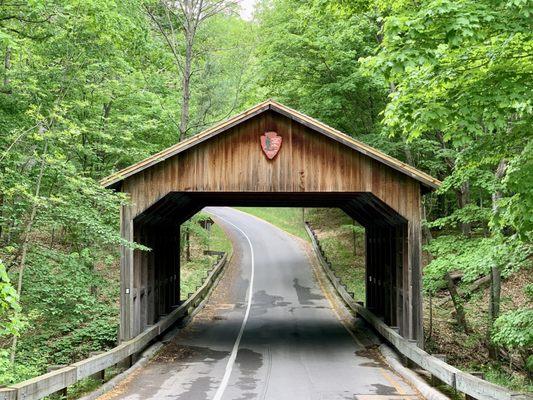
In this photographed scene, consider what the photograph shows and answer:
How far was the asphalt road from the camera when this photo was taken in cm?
956

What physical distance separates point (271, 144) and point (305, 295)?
13.0 m

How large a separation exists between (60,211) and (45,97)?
110 inches

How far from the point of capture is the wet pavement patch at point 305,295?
2318 cm

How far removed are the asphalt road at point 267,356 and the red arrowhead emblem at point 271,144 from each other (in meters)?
4.94

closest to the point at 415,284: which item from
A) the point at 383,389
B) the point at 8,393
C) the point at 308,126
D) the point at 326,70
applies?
the point at 383,389

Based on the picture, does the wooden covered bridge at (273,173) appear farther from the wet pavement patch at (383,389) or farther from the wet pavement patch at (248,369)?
the wet pavement patch at (383,389)

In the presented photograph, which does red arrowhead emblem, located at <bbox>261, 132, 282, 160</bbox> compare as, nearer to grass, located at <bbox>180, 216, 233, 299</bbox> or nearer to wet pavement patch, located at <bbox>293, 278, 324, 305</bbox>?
grass, located at <bbox>180, 216, 233, 299</bbox>

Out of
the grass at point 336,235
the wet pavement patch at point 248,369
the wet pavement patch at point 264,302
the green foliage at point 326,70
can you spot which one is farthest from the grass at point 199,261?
the green foliage at point 326,70

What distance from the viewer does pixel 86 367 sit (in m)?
8.77

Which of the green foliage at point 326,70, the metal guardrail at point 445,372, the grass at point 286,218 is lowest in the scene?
the metal guardrail at point 445,372

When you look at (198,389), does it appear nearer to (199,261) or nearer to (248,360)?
(248,360)

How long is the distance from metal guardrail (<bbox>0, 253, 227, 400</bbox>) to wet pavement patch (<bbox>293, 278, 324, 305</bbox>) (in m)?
5.78

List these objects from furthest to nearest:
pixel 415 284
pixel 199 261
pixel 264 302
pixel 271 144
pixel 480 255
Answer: pixel 199 261 → pixel 264 302 → pixel 271 144 → pixel 415 284 → pixel 480 255

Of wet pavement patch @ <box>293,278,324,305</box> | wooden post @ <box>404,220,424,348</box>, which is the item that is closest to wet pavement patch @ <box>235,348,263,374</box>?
wooden post @ <box>404,220,424,348</box>
